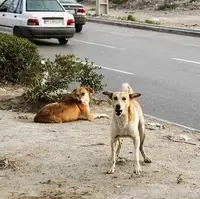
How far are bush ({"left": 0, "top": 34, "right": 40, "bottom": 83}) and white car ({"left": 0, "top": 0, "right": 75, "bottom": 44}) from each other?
805 centimetres

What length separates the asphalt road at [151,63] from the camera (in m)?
11.4

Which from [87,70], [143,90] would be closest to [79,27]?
[143,90]

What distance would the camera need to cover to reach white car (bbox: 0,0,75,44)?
2020 cm

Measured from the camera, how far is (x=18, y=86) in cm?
Answer: 1208

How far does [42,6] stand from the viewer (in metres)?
21.0

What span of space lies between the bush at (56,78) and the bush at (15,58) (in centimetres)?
116

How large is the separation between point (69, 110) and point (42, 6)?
473 inches

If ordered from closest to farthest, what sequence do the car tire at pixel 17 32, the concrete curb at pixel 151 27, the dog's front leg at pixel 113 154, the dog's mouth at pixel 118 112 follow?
the dog's mouth at pixel 118 112, the dog's front leg at pixel 113 154, the car tire at pixel 17 32, the concrete curb at pixel 151 27

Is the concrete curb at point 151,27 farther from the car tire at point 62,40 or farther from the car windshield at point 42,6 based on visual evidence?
the car windshield at point 42,6

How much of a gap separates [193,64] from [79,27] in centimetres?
1000

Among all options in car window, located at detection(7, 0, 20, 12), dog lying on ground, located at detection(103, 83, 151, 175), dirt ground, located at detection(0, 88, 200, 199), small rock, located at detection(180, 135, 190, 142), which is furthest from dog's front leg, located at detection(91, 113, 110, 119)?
car window, located at detection(7, 0, 20, 12)

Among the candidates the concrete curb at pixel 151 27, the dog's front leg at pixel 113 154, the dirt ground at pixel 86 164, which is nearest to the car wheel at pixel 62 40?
the concrete curb at pixel 151 27

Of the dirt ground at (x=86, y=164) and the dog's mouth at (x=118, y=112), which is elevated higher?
the dog's mouth at (x=118, y=112)

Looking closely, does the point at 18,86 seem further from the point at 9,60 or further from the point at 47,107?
the point at 47,107
